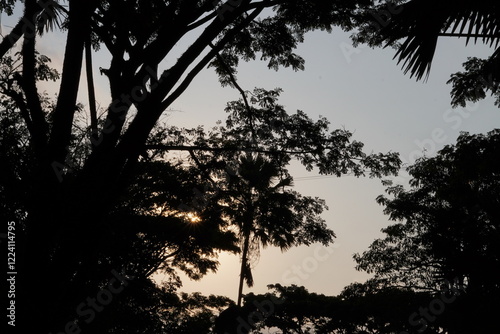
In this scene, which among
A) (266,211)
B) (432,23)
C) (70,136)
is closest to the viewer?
(432,23)

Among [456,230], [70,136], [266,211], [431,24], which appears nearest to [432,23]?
[431,24]

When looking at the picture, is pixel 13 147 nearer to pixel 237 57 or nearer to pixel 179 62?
pixel 179 62

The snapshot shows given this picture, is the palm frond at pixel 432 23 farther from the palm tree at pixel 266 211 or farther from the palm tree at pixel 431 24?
the palm tree at pixel 266 211

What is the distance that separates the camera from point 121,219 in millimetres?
9383

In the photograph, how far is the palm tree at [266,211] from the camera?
9125 mm

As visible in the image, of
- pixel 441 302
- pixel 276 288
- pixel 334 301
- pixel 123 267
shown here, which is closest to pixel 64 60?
pixel 123 267

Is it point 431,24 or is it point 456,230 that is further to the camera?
point 456,230

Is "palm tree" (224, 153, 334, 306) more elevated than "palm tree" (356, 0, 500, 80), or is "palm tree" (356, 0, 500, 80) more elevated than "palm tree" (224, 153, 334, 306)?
"palm tree" (224, 153, 334, 306)

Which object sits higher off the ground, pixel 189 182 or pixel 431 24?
pixel 189 182

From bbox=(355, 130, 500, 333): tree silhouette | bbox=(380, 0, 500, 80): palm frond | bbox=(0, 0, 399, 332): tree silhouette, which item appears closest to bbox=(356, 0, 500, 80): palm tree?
bbox=(380, 0, 500, 80): palm frond

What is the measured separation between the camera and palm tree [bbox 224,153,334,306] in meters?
9.12

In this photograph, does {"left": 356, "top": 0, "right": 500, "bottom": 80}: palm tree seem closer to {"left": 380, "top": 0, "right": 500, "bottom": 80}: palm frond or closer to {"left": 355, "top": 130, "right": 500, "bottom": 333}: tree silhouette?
{"left": 380, "top": 0, "right": 500, "bottom": 80}: palm frond

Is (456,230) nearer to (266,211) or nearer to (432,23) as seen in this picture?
(266,211)

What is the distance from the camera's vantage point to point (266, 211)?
9.18 meters
